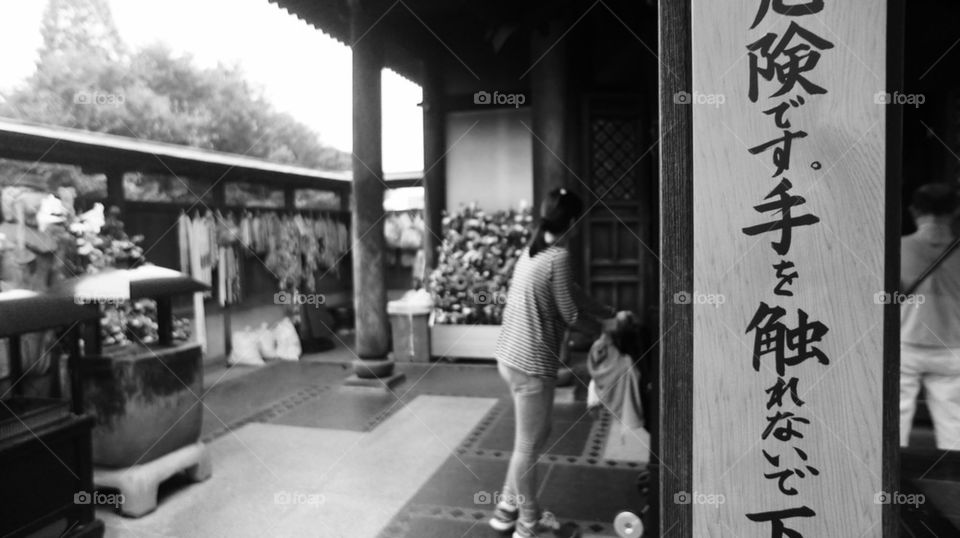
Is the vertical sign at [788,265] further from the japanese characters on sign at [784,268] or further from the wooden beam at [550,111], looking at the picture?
the wooden beam at [550,111]

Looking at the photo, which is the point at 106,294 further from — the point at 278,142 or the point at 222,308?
the point at 278,142

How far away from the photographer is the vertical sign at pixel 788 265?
1314 millimetres

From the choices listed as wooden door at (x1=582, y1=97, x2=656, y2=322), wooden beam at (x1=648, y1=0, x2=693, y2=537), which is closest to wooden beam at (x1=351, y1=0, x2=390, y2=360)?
wooden door at (x1=582, y1=97, x2=656, y2=322)

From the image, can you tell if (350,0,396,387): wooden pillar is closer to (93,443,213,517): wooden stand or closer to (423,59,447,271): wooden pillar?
(423,59,447,271): wooden pillar

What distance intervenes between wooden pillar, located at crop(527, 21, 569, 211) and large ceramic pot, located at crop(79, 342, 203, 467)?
4.10 metres

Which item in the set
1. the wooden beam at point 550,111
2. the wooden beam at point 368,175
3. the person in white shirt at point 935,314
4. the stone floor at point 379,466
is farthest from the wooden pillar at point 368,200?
the person in white shirt at point 935,314

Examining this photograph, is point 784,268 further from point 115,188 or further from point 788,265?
point 115,188

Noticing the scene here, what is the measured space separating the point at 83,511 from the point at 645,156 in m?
6.14

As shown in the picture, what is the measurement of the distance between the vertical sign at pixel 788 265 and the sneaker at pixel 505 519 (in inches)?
78.8

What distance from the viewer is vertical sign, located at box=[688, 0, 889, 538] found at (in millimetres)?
1314

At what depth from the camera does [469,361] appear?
764cm

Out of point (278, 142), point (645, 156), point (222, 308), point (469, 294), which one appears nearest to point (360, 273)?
point (469, 294)

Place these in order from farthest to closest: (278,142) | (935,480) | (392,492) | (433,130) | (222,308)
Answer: (278,142)
(433,130)
(222,308)
(392,492)
(935,480)

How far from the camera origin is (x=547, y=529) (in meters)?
3.20
